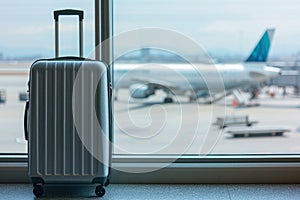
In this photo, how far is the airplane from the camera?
260cm

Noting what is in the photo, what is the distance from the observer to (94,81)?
2.17 meters

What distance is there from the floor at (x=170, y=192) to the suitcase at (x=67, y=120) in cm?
16

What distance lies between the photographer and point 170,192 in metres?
2.37

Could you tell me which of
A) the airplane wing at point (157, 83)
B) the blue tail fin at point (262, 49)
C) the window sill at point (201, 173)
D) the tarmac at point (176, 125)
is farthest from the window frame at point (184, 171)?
the blue tail fin at point (262, 49)


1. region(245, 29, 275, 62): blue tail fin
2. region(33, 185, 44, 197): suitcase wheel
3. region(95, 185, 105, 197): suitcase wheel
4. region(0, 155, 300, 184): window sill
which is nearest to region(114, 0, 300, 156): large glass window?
region(245, 29, 275, 62): blue tail fin

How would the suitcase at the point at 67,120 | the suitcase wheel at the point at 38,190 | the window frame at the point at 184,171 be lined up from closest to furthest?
the suitcase at the point at 67,120 → the suitcase wheel at the point at 38,190 → the window frame at the point at 184,171

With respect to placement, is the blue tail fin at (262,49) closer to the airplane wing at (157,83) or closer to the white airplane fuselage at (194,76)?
the white airplane fuselage at (194,76)

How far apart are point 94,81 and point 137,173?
0.66 metres

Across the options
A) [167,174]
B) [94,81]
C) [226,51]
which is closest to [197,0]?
[226,51]

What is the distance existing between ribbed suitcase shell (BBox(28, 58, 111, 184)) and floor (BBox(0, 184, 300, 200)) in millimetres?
178

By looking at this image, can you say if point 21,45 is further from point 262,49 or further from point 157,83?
point 262,49

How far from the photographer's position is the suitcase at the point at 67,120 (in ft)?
7.06

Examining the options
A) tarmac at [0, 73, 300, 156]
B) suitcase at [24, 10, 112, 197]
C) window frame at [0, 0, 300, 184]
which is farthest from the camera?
tarmac at [0, 73, 300, 156]

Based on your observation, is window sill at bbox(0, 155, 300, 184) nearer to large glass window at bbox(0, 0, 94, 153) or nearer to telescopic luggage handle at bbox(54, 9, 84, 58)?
large glass window at bbox(0, 0, 94, 153)
